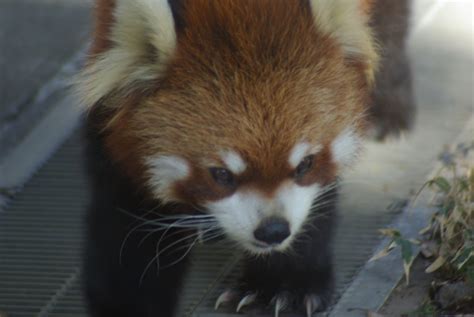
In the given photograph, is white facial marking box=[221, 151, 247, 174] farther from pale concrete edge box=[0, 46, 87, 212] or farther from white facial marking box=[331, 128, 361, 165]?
pale concrete edge box=[0, 46, 87, 212]

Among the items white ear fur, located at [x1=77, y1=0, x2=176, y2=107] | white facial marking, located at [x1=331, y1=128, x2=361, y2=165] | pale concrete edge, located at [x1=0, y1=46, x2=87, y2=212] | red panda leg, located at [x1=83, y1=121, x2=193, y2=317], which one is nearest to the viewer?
white ear fur, located at [x1=77, y1=0, x2=176, y2=107]

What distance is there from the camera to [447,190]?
4.22m

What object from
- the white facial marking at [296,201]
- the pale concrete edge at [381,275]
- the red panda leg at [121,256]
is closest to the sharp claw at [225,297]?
the red panda leg at [121,256]

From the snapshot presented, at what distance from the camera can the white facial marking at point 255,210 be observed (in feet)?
11.7

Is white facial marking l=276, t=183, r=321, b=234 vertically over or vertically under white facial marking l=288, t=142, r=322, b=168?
under

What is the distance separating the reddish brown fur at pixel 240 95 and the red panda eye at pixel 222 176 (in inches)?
1.0

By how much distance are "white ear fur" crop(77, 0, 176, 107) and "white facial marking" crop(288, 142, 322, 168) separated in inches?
19.7

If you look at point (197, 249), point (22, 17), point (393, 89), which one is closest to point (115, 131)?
point (197, 249)

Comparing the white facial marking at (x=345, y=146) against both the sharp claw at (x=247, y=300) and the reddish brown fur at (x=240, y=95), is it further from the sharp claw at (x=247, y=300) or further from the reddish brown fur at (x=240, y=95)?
the sharp claw at (x=247, y=300)

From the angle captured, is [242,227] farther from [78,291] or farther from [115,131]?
[78,291]

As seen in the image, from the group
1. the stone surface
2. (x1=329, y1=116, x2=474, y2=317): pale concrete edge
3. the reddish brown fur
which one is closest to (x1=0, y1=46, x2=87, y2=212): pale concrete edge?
the stone surface

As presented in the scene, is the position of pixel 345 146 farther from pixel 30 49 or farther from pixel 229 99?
pixel 30 49

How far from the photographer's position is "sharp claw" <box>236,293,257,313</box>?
412 cm

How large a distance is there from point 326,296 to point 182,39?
1144 millimetres
